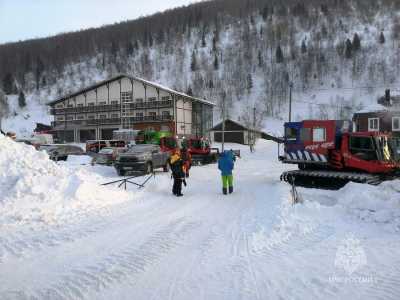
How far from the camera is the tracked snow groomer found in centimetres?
1516

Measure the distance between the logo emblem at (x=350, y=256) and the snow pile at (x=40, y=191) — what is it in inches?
243

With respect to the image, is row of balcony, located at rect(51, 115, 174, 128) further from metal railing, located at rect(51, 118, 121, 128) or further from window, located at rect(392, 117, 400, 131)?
window, located at rect(392, 117, 400, 131)

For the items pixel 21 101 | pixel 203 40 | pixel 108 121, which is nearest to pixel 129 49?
pixel 203 40

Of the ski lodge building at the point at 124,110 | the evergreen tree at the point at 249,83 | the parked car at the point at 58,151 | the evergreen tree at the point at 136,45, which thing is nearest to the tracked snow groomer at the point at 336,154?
the parked car at the point at 58,151

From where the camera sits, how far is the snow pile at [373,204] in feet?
27.5

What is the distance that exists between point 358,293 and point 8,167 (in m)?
9.51

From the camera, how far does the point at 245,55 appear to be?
12012 centimetres

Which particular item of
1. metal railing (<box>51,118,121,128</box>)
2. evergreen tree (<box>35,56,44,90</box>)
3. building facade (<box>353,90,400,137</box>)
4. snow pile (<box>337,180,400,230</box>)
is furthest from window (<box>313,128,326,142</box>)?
evergreen tree (<box>35,56,44,90</box>)

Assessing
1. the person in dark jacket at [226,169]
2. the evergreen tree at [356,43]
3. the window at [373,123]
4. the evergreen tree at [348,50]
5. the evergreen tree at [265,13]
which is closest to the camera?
the person in dark jacket at [226,169]

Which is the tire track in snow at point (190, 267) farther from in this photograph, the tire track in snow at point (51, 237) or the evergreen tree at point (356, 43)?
the evergreen tree at point (356, 43)

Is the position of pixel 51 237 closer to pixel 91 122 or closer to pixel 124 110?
pixel 124 110

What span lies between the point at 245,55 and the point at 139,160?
107080 millimetres

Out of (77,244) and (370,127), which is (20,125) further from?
(77,244)

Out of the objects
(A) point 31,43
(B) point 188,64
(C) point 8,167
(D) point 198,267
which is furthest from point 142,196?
(A) point 31,43
